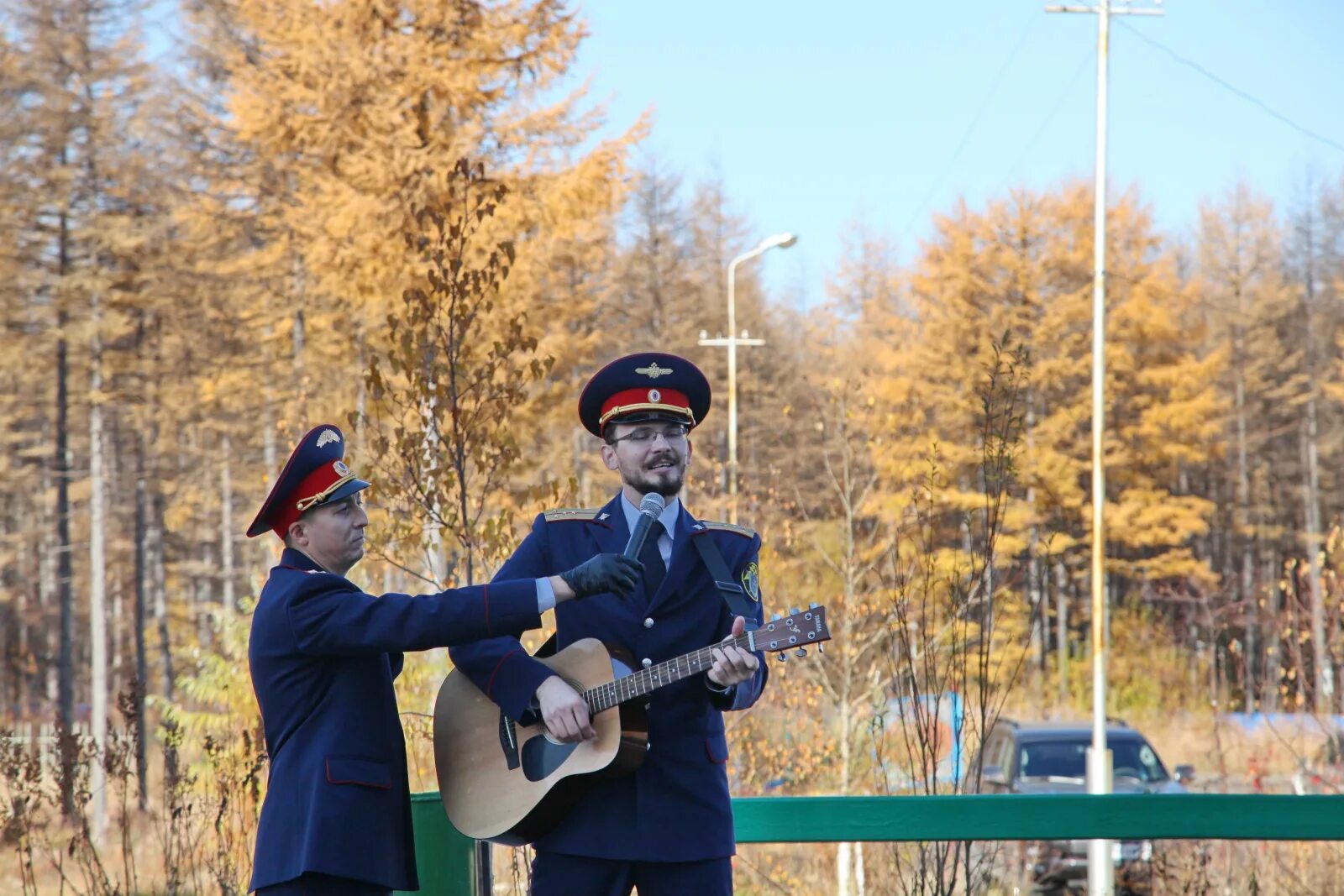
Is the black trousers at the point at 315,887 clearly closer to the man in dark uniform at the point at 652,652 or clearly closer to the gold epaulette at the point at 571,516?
the man in dark uniform at the point at 652,652

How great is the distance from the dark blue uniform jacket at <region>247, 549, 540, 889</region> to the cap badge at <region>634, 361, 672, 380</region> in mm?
676

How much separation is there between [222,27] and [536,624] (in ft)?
77.5

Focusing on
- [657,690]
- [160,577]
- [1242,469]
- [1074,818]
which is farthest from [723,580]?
[1242,469]

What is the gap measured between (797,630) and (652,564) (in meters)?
0.58

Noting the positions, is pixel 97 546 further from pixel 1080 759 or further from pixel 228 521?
pixel 1080 759

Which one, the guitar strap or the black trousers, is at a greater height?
the guitar strap

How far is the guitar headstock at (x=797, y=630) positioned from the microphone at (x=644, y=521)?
14.1 inches

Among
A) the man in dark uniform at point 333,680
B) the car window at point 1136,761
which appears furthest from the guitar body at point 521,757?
the car window at point 1136,761

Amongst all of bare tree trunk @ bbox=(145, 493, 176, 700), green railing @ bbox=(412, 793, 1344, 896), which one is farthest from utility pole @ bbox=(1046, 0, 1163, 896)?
bare tree trunk @ bbox=(145, 493, 176, 700)

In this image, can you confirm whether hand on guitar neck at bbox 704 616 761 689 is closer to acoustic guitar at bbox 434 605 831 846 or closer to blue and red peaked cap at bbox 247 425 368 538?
acoustic guitar at bbox 434 605 831 846

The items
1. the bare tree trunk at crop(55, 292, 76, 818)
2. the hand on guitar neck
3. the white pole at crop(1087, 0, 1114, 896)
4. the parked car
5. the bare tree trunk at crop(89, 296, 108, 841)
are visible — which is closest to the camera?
the hand on guitar neck

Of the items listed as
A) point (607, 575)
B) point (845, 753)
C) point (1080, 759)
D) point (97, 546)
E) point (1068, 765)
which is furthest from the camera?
point (97, 546)

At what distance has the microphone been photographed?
3363 mm

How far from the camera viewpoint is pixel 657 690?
11.7 feet
